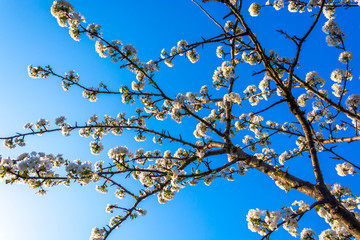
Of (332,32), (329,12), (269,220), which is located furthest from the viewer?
(329,12)

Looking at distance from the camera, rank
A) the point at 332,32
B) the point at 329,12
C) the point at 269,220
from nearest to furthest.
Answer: the point at 269,220, the point at 332,32, the point at 329,12

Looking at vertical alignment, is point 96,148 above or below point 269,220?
above

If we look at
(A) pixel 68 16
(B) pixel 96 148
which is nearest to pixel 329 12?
(A) pixel 68 16

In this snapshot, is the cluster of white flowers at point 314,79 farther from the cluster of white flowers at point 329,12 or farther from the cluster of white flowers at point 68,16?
the cluster of white flowers at point 68,16

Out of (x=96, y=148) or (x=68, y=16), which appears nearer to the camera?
(x=68, y=16)

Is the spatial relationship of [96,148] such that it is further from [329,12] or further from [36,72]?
[329,12]

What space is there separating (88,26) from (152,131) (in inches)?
148

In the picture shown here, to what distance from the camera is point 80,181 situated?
5188 mm

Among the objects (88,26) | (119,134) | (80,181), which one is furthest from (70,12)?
(80,181)

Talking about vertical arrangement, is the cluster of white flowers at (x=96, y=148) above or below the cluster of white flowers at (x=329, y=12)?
below

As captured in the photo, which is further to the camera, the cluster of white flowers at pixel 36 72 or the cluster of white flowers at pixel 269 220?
the cluster of white flowers at pixel 36 72

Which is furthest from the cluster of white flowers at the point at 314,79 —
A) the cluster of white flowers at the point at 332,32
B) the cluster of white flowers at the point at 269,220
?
the cluster of white flowers at the point at 269,220

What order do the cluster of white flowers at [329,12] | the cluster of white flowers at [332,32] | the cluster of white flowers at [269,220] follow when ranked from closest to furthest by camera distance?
the cluster of white flowers at [269,220]
the cluster of white flowers at [332,32]
the cluster of white flowers at [329,12]

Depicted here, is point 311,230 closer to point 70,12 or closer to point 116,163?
point 116,163
